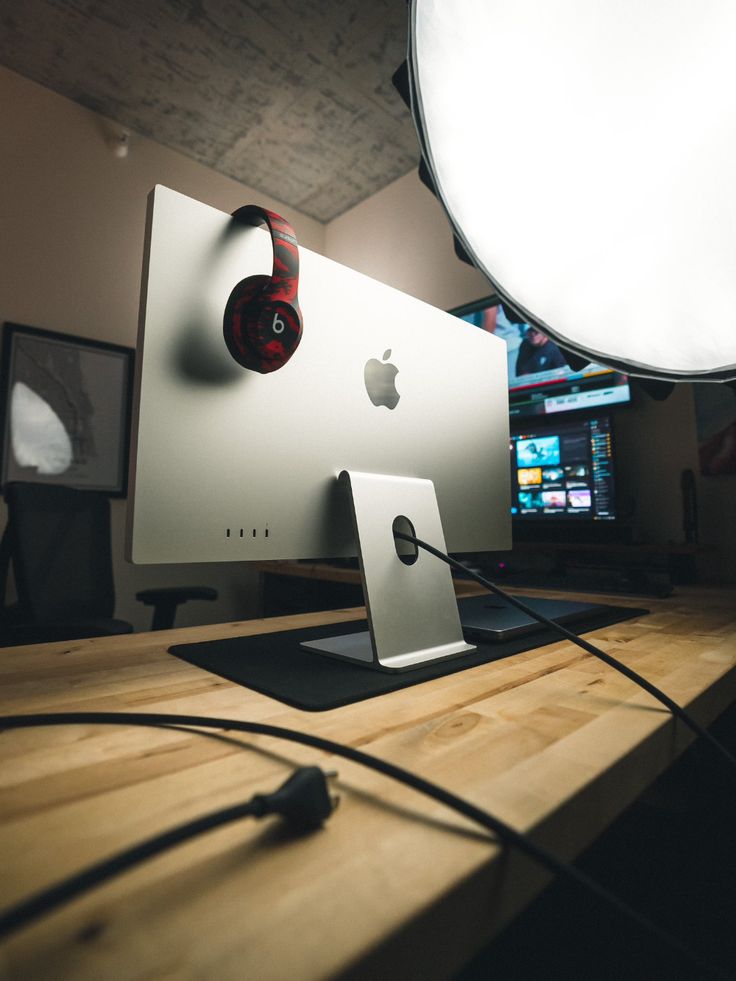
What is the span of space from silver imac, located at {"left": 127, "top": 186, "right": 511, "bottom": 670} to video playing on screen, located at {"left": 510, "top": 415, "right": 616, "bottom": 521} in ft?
3.31

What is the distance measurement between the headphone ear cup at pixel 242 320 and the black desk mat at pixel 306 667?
1.00 feet

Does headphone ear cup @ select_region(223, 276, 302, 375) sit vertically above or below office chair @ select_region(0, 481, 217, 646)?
above

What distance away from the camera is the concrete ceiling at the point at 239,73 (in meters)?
1.86

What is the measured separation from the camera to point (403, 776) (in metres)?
0.29

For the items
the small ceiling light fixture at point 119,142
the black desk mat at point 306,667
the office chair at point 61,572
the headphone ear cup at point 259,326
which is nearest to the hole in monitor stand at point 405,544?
the black desk mat at point 306,667

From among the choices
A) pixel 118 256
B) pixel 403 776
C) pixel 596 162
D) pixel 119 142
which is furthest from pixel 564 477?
pixel 119 142

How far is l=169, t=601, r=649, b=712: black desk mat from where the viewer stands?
46 centimetres

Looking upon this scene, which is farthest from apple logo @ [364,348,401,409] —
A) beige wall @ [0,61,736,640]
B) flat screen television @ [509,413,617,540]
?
beige wall @ [0,61,736,640]

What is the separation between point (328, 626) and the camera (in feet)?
2.69

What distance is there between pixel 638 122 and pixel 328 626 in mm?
742

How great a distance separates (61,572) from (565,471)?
5.15ft

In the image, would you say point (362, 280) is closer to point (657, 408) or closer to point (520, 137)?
point (520, 137)

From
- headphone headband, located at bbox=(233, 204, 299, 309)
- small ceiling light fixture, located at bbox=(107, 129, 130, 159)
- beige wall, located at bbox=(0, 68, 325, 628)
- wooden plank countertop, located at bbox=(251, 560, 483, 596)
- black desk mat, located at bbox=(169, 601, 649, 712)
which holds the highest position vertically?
small ceiling light fixture, located at bbox=(107, 129, 130, 159)

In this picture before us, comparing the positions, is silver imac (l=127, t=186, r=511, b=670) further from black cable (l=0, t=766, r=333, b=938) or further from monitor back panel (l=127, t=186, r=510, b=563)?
Answer: black cable (l=0, t=766, r=333, b=938)
